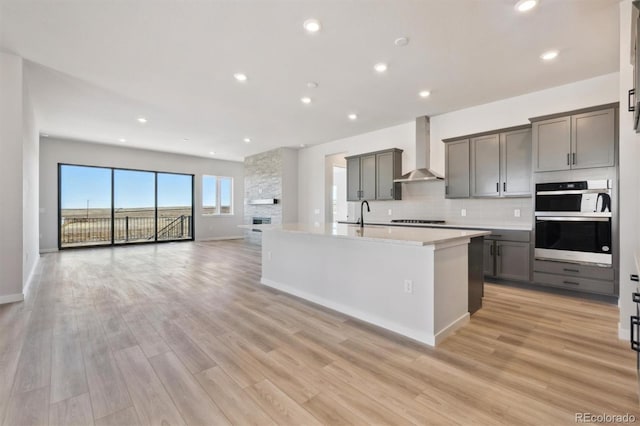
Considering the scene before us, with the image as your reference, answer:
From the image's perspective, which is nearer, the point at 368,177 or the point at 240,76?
the point at 240,76

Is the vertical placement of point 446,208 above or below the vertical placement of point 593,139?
below

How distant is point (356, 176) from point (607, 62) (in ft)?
13.6

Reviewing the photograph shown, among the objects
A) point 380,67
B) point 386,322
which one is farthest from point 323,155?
point 386,322

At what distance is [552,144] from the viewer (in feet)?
12.4

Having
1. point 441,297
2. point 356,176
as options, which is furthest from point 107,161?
point 441,297

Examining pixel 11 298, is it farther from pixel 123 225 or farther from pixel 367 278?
pixel 123 225

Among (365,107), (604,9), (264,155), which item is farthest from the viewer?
(264,155)

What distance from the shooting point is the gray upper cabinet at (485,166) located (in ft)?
14.5

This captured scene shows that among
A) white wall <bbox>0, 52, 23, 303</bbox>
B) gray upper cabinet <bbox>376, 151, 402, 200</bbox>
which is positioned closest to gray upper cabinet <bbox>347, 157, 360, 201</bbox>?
gray upper cabinet <bbox>376, 151, 402, 200</bbox>

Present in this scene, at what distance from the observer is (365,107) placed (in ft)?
16.1

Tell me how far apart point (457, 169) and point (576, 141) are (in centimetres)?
156

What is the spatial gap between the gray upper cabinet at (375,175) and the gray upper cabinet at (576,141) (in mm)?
2343

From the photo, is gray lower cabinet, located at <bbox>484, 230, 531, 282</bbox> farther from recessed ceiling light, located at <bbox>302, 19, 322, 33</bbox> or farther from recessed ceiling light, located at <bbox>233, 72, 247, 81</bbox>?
recessed ceiling light, located at <bbox>233, 72, 247, 81</bbox>

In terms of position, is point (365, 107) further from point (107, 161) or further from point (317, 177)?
point (107, 161)
